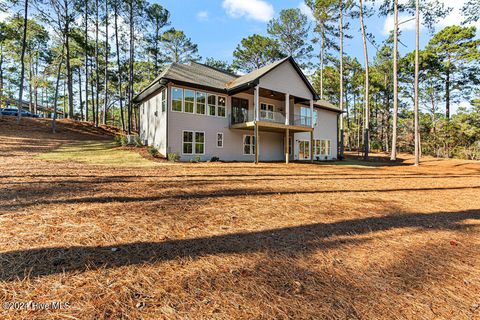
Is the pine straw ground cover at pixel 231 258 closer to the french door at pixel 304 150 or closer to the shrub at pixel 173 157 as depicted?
the shrub at pixel 173 157

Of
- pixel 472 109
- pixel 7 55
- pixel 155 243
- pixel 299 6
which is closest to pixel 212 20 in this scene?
pixel 299 6

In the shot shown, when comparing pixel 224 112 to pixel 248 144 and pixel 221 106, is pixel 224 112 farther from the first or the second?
pixel 248 144

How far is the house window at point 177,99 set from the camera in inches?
574

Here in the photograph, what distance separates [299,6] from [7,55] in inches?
1547

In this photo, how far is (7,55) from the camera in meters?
29.7

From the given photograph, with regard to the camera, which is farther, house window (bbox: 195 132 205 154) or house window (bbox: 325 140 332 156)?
house window (bbox: 325 140 332 156)

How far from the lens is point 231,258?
2512 mm

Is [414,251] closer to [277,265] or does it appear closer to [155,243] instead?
Result: [277,265]

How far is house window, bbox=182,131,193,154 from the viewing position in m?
15.1

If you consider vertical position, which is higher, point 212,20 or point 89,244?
point 212,20

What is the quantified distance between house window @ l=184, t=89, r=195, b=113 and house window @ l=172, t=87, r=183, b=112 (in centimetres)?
37

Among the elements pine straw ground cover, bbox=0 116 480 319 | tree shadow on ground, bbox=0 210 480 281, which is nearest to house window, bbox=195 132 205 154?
pine straw ground cover, bbox=0 116 480 319

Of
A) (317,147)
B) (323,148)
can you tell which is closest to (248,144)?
(317,147)

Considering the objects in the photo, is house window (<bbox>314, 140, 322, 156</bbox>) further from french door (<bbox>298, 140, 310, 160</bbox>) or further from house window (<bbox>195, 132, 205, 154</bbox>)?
house window (<bbox>195, 132, 205, 154</bbox>)
